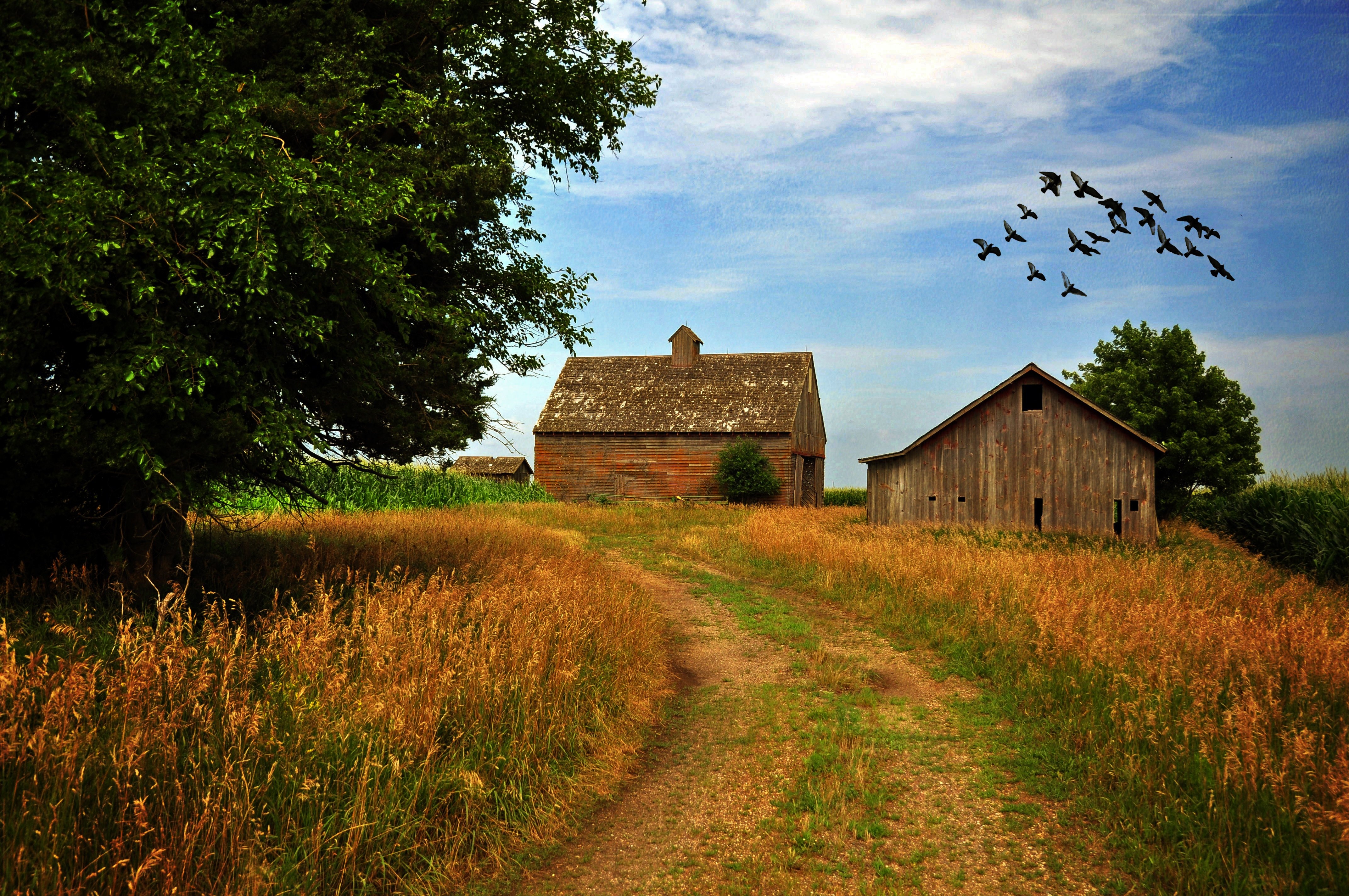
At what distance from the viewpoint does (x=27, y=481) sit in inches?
316

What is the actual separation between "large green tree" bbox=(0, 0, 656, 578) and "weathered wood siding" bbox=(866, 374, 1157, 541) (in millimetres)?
17550

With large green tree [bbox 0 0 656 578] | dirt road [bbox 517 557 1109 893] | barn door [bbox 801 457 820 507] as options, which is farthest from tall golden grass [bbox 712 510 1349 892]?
barn door [bbox 801 457 820 507]

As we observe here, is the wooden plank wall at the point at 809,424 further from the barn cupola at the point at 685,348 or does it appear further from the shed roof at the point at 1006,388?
the shed roof at the point at 1006,388

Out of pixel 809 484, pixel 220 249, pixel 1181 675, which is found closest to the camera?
pixel 220 249

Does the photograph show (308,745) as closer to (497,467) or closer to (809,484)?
(809,484)

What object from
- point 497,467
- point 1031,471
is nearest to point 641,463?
point 497,467

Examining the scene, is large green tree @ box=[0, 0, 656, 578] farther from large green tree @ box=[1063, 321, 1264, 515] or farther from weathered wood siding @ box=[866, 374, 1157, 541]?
large green tree @ box=[1063, 321, 1264, 515]

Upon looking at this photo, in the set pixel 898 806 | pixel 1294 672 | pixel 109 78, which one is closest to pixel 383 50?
pixel 109 78

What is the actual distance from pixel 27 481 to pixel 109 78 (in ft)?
14.4

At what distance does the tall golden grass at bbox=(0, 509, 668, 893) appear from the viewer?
404 centimetres

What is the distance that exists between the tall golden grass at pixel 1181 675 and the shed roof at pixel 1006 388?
666 cm

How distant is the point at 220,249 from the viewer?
685 cm

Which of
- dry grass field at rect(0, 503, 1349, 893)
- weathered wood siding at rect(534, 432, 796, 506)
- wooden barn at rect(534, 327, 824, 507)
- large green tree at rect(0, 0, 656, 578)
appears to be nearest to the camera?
dry grass field at rect(0, 503, 1349, 893)

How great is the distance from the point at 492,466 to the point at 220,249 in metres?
46.1
